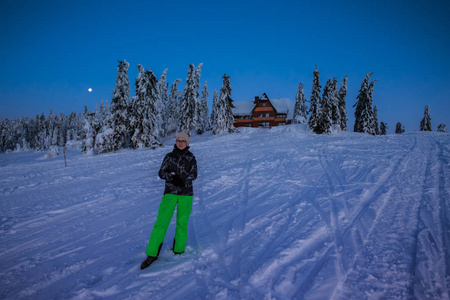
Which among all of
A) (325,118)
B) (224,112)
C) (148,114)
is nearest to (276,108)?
(224,112)

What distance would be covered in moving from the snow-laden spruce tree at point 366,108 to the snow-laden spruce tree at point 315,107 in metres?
12.1

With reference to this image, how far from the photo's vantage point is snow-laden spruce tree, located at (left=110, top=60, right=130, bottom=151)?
26484 mm

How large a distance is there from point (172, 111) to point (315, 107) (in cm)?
2815

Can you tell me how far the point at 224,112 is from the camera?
122ft

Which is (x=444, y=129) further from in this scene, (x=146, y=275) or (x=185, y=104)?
(x=146, y=275)

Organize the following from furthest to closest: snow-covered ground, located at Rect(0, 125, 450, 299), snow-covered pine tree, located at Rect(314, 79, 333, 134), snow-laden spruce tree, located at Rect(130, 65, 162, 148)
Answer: snow-covered pine tree, located at Rect(314, 79, 333, 134) → snow-laden spruce tree, located at Rect(130, 65, 162, 148) → snow-covered ground, located at Rect(0, 125, 450, 299)

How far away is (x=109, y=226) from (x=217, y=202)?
9.60 ft

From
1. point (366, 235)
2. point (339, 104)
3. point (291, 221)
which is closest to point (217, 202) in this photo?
point (291, 221)

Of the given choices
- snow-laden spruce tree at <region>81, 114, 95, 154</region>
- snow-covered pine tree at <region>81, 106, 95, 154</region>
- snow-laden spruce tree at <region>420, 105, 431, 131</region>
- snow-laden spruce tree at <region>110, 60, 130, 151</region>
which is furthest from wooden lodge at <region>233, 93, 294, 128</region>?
snow-laden spruce tree at <region>81, 114, 95, 154</region>

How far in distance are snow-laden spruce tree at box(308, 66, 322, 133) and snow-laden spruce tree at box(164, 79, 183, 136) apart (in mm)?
26215

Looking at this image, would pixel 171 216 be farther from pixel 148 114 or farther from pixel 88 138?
pixel 88 138

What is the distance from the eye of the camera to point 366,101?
125 ft

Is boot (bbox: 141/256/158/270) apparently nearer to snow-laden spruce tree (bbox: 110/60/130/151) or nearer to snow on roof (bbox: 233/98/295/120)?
snow-laden spruce tree (bbox: 110/60/130/151)

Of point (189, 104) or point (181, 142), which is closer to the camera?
point (181, 142)
